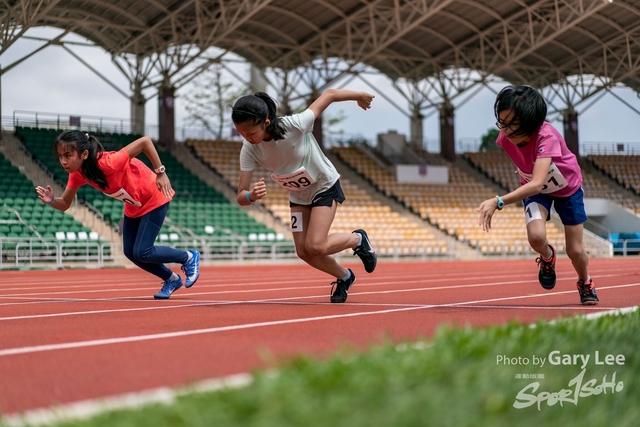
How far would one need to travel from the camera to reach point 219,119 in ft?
200

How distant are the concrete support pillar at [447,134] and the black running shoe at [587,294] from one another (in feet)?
116

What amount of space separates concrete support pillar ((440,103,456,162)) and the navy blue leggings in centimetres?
3460

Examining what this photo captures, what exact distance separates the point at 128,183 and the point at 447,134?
117 ft

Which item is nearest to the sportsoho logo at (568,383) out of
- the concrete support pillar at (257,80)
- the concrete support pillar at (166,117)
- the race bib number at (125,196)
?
the race bib number at (125,196)

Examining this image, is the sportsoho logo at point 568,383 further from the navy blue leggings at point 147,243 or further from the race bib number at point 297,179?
the navy blue leggings at point 147,243

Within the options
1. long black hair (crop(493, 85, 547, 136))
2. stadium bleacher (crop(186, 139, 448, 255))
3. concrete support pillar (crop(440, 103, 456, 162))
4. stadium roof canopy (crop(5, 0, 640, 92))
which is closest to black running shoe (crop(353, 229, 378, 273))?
long black hair (crop(493, 85, 547, 136))

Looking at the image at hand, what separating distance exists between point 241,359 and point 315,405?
1.40 metres

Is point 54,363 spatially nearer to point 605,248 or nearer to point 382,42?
point 382,42

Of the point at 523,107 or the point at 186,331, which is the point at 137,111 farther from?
the point at 186,331

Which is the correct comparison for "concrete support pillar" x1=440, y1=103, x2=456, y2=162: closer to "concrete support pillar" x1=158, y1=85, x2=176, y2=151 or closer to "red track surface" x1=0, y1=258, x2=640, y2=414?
"concrete support pillar" x1=158, y1=85, x2=176, y2=151

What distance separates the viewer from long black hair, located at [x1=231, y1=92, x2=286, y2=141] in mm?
6605

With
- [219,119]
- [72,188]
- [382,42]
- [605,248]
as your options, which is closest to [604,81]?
[605,248]

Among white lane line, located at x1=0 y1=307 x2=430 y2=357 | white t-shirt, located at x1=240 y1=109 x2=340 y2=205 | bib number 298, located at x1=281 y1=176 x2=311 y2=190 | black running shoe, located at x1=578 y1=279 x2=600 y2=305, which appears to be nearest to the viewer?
white lane line, located at x1=0 y1=307 x2=430 y2=357

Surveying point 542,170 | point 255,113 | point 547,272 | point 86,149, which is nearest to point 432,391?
point 542,170
